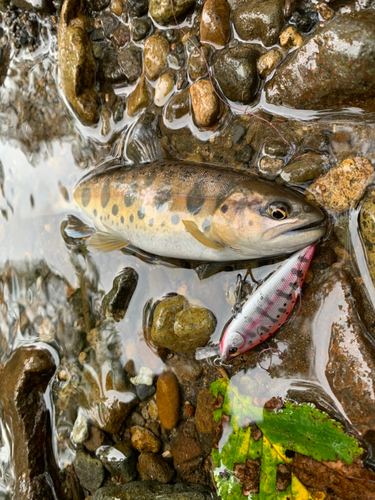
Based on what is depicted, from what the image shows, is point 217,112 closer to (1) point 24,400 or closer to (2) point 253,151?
(2) point 253,151

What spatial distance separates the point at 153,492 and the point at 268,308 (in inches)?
93.3

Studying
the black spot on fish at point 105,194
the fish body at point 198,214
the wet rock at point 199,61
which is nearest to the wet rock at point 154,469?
the fish body at point 198,214

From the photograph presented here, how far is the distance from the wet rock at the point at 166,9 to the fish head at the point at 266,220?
2255 mm

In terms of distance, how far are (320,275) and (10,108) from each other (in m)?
4.72

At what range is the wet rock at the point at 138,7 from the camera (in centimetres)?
436

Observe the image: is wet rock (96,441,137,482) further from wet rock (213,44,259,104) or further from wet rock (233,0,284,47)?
wet rock (233,0,284,47)

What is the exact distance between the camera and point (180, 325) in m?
3.87

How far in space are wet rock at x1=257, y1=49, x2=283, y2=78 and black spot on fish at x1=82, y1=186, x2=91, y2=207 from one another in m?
2.37

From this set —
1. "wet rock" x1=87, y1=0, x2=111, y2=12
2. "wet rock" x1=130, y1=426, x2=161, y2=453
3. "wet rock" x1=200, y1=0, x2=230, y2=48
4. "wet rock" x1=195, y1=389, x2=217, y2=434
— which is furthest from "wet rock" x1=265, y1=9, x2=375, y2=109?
"wet rock" x1=130, y1=426, x2=161, y2=453

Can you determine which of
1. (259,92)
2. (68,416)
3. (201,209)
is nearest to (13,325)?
(68,416)

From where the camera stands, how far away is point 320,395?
3436 mm

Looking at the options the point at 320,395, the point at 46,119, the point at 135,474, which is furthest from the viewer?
the point at 46,119

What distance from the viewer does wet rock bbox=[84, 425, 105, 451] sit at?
434 centimetres

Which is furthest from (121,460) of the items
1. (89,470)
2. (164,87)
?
(164,87)
